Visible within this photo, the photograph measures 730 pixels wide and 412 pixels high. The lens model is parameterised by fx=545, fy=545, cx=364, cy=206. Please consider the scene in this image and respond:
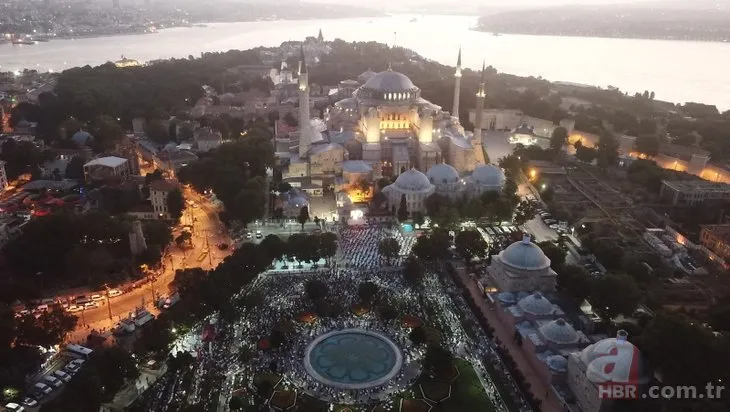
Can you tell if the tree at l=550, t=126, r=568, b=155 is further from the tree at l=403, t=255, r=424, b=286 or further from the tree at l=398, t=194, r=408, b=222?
the tree at l=403, t=255, r=424, b=286

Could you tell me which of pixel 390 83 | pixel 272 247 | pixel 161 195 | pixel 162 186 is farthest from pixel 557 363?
pixel 390 83

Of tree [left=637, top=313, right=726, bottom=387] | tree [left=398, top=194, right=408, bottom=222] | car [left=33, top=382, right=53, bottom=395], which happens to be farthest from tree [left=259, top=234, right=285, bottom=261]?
tree [left=637, top=313, right=726, bottom=387]

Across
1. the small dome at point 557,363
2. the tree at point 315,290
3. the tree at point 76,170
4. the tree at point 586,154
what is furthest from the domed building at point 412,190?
the tree at point 76,170

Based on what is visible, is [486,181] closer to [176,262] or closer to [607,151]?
[607,151]

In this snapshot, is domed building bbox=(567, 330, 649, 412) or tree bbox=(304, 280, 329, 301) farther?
tree bbox=(304, 280, 329, 301)

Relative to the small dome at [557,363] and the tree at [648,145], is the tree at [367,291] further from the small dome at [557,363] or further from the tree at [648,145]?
the tree at [648,145]

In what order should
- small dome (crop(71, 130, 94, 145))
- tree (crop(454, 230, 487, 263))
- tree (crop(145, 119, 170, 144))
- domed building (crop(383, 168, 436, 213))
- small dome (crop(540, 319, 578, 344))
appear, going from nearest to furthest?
1. small dome (crop(540, 319, 578, 344))
2. tree (crop(454, 230, 487, 263))
3. domed building (crop(383, 168, 436, 213))
4. small dome (crop(71, 130, 94, 145))
5. tree (crop(145, 119, 170, 144))

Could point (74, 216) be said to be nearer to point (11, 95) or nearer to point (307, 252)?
point (307, 252)
